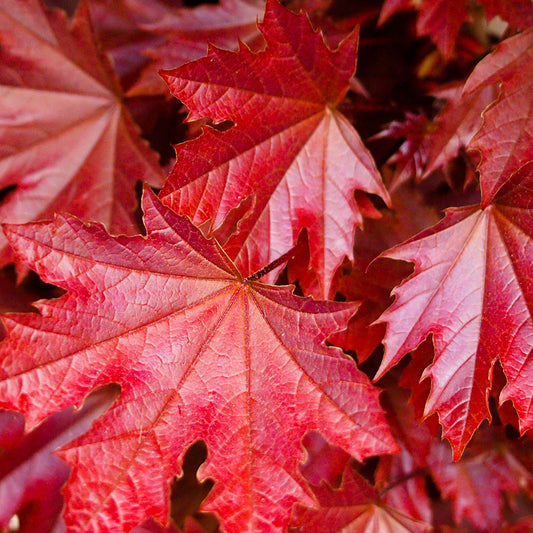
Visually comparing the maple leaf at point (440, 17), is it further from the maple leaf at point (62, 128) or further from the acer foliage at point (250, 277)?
the maple leaf at point (62, 128)

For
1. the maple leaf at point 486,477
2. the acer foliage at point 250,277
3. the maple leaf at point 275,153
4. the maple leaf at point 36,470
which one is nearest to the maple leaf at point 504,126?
the acer foliage at point 250,277

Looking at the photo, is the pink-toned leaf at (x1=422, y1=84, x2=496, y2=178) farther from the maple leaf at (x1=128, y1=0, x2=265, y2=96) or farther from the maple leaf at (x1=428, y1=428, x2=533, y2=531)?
the maple leaf at (x1=428, y1=428, x2=533, y2=531)

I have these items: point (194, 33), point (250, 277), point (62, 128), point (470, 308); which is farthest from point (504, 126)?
point (62, 128)

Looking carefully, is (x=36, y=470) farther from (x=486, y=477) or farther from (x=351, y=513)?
(x=486, y=477)

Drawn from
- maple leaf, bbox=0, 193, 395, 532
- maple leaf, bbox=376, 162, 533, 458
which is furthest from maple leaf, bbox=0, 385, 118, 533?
maple leaf, bbox=376, 162, 533, 458

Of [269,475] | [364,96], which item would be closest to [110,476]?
[269,475]

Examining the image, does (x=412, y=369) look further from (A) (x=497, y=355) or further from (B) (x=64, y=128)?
(B) (x=64, y=128)
